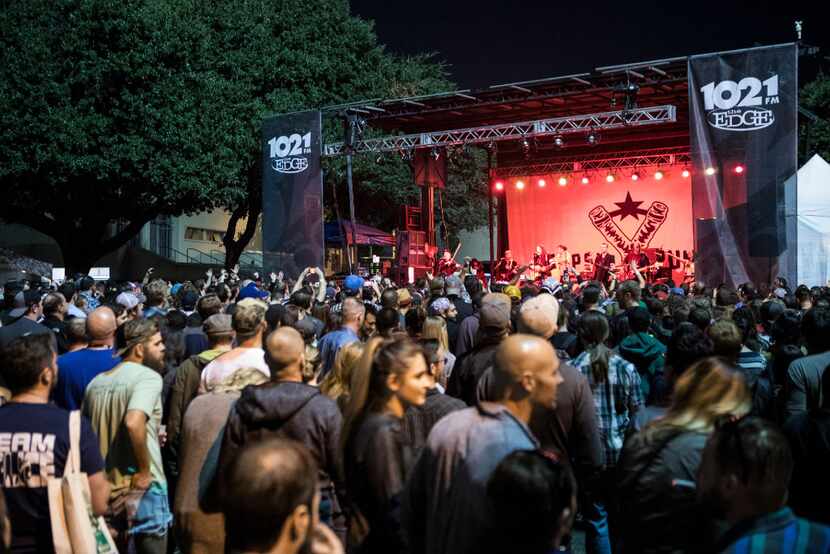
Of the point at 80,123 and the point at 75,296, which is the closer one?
the point at 75,296

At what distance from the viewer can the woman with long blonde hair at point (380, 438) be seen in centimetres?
301

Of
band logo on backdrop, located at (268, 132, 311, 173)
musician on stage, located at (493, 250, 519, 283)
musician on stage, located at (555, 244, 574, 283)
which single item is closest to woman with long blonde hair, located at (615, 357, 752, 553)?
band logo on backdrop, located at (268, 132, 311, 173)

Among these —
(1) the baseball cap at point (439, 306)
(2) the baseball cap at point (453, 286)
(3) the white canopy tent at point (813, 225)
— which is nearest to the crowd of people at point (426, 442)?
(1) the baseball cap at point (439, 306)

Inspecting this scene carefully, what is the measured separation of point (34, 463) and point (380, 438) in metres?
1.43

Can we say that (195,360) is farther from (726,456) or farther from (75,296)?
(75,296)

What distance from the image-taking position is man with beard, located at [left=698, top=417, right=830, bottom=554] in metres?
2.19

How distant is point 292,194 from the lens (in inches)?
773

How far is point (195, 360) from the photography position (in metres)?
4.98

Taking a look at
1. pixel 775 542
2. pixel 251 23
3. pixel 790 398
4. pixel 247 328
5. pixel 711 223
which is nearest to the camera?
pixel 775 542

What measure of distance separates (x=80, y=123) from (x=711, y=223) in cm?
1752

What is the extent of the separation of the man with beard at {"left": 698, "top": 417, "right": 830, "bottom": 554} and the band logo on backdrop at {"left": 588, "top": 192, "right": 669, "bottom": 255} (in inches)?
889

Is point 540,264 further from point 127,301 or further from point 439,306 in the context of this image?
point 127,301

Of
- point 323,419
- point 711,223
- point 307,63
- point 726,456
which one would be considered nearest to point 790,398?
point 726,456

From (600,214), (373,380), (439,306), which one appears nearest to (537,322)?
(373,380)
